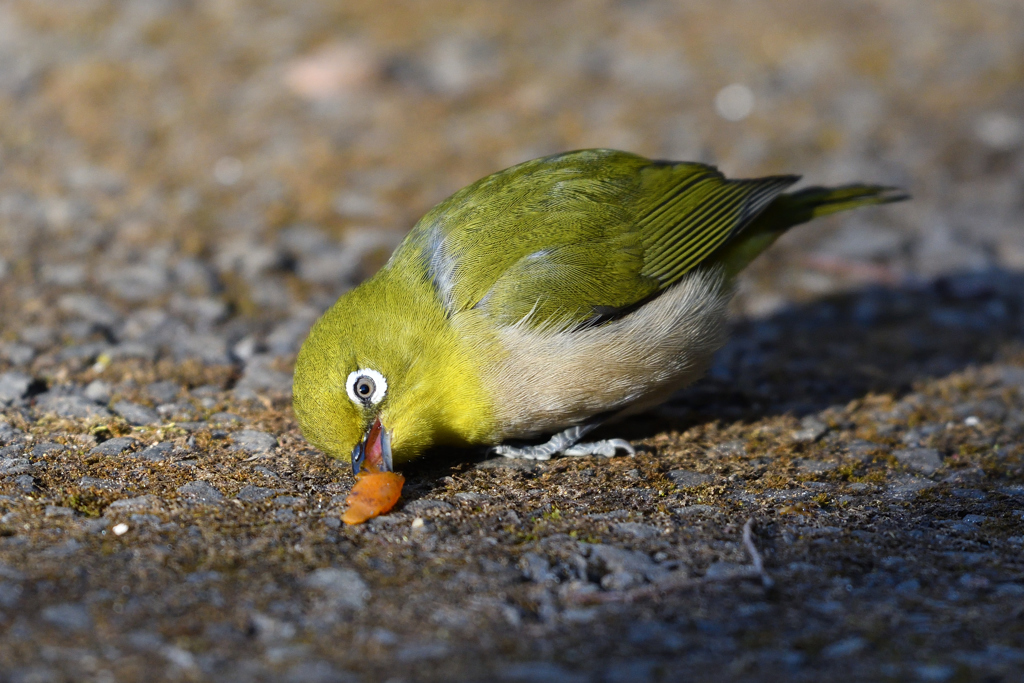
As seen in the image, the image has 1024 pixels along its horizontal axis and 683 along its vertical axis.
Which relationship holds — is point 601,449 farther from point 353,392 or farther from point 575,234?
point 353,392

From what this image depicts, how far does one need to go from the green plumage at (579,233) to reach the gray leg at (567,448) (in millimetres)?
542

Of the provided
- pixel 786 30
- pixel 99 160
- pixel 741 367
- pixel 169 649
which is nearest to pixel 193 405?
pixel 169 649

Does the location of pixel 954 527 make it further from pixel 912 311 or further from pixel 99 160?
pixel 99 160

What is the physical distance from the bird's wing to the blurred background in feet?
5.31

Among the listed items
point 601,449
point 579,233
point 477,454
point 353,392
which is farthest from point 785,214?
point 353,392

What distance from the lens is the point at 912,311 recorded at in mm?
6387

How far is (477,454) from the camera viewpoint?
4.39 m

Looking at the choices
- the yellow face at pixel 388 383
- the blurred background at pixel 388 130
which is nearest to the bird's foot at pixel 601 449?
the yellow face at pixel 388 383

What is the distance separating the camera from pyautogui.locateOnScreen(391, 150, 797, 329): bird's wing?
4.20 m

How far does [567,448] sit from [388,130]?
442cm

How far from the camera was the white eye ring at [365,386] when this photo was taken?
400 cm

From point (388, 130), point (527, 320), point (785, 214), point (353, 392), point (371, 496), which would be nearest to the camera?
point (371, 496)

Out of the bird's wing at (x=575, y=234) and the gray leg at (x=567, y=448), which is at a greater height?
the bird's wing at (x=575, y=234)

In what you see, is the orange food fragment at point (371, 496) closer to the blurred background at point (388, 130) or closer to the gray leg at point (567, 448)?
the gray leg at point (567, 448)
